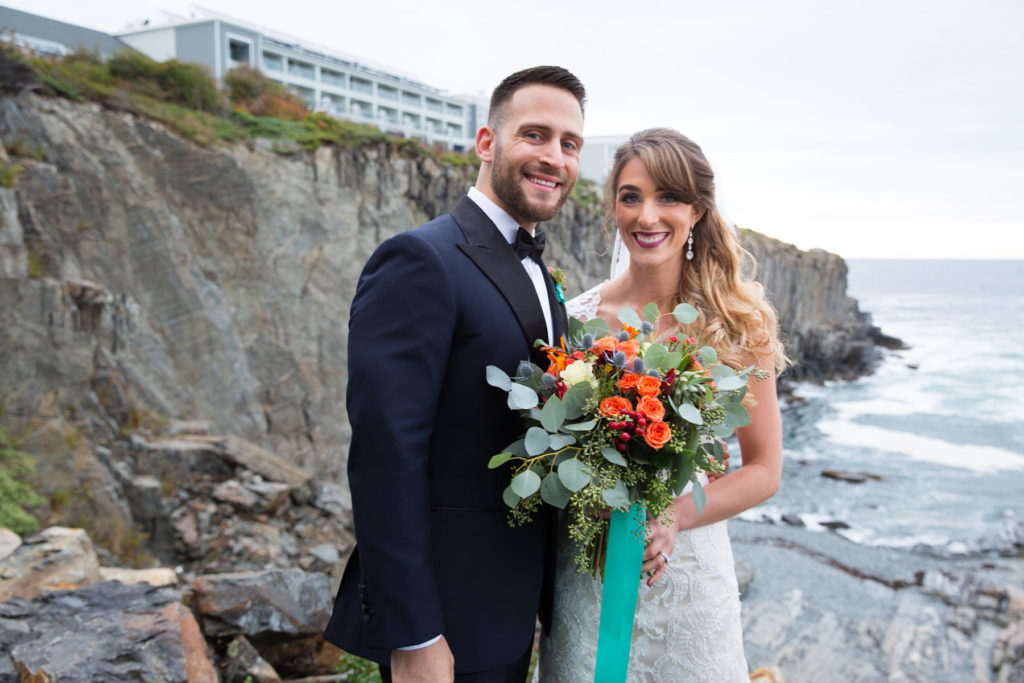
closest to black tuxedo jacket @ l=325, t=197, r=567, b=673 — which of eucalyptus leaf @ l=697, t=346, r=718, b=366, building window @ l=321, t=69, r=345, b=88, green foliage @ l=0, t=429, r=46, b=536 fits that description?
eucalyptus leaf @ l=697, t=346, r=718, b=366

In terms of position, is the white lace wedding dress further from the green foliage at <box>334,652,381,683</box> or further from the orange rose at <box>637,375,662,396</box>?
the green foliage at <box>334,652,381,683</box>

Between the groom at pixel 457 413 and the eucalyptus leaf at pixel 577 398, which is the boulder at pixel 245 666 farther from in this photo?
the eucalyptus leaf at pixel 577 398

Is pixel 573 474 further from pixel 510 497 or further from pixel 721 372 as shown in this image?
pixel 721 372

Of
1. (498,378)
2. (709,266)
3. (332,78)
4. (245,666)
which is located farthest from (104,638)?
(332,78)

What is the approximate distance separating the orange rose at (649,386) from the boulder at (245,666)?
3.52 m

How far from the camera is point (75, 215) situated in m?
10.9

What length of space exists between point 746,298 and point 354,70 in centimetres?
4106

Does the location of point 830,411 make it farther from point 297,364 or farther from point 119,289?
point 119,289

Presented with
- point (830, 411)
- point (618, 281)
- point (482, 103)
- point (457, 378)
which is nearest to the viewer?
point (457, 378)

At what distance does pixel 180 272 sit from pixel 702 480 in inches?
514

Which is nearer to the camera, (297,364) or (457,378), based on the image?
(457,378)

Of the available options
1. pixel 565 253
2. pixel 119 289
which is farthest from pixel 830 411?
pixel 119 289

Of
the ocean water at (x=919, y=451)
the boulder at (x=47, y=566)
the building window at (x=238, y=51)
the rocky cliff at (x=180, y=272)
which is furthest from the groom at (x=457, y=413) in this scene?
the building window at (x=238, y=51)

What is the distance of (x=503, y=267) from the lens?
216 centimetres
